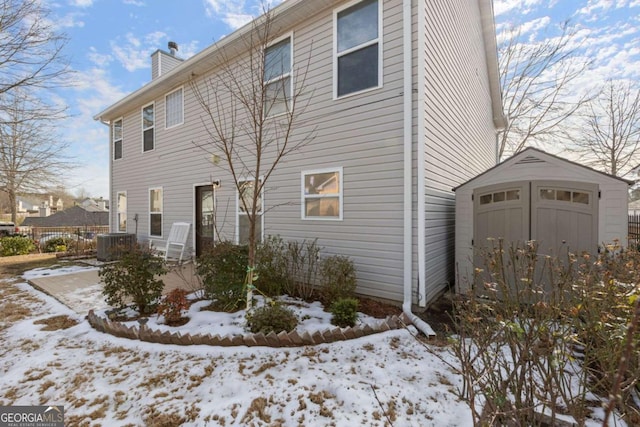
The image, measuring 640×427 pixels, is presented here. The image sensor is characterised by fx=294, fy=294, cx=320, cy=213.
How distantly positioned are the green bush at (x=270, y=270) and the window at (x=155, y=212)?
5.47 metres

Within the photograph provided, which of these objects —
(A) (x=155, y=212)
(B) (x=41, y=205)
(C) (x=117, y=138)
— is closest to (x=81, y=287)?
(A) (x=155, y=212)

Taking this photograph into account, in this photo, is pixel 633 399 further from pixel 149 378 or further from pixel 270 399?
pixel 149 378

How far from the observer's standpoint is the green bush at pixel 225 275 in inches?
160

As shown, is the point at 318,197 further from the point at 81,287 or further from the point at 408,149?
the point at 81,287

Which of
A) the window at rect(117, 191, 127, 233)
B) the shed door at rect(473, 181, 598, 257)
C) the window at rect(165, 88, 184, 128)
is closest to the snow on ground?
the shed door at rect(473, 181, 598, 257)

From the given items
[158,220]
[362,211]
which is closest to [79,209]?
[158,220]

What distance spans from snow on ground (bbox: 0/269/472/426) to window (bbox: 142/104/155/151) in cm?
700

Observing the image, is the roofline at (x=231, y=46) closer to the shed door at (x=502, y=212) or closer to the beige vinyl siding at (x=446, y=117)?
the beige vinyl siding at (x=446, y=117)

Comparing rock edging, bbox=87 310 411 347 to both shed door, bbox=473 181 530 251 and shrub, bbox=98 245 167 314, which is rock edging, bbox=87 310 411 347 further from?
shed door, bbox=473 181 530 251

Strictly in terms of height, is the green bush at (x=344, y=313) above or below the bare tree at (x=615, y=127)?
below

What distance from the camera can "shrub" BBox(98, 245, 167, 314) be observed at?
3.85m

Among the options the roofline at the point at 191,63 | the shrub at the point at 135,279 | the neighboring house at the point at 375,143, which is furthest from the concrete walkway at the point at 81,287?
the roofline at the point at 191,63

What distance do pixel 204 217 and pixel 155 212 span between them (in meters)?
2.47

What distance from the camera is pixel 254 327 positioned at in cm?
327
